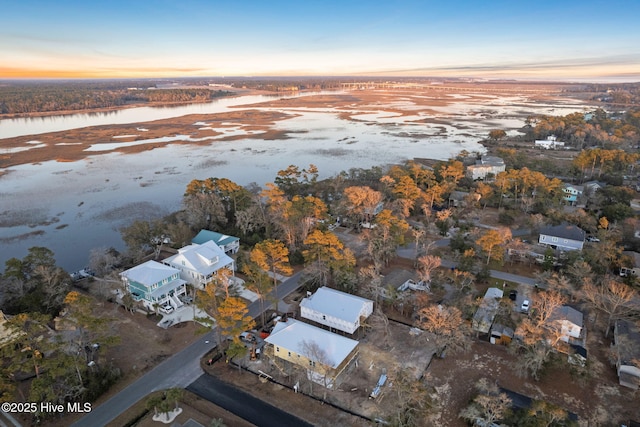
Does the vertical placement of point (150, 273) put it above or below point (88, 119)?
below

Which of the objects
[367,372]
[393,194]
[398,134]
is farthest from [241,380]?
[398,134]

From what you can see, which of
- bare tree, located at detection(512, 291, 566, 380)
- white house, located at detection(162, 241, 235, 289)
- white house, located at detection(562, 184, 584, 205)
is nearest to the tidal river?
white house, located at detection(162, 241, 235, 289)

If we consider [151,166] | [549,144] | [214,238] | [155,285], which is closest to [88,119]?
[151,166]

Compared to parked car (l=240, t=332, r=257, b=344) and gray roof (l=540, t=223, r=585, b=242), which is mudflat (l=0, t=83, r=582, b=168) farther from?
gray roof (l=540, t=223, r=585, b=242)

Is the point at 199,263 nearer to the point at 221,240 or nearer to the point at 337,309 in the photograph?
the point at 221,240

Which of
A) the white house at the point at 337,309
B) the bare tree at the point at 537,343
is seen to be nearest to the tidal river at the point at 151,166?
the white house at the point at 337,309

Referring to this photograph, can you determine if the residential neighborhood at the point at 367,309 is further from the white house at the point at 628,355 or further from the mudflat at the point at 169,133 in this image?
the mudflat at the point at 169,133
